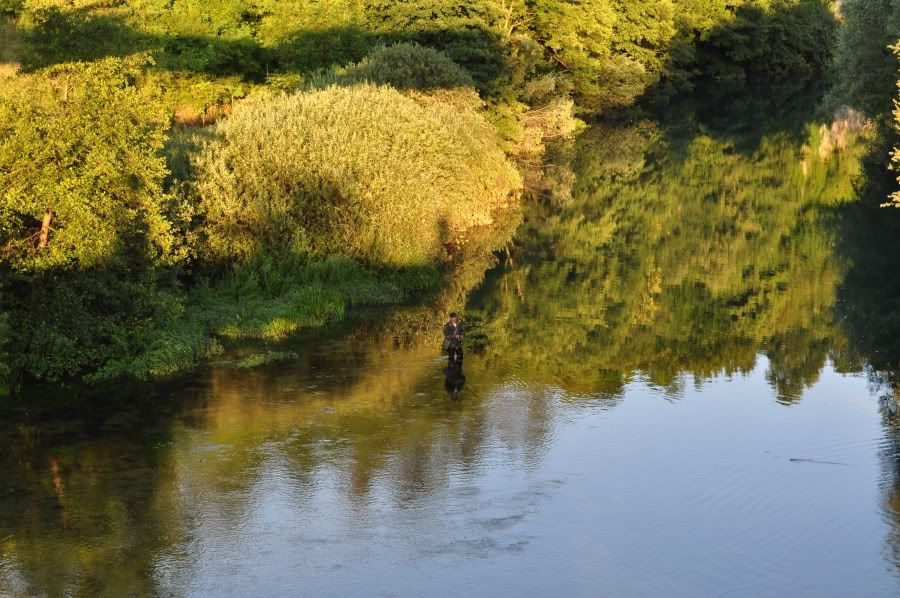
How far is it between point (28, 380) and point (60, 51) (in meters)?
16.7

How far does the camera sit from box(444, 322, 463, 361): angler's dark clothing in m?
26.6

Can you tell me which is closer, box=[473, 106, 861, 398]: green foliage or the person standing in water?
the person standing in water

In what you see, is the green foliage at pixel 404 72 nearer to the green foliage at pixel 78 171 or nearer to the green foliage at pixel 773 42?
Answer: the green foliage at pixel 78 171

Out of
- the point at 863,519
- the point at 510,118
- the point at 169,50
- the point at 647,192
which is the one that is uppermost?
the point at 169,50

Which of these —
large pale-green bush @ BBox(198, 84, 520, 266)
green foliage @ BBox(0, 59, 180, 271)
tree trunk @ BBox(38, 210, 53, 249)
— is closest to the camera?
green foliage @ BBox(0, 59, 180, 271)

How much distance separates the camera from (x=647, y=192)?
184 feet

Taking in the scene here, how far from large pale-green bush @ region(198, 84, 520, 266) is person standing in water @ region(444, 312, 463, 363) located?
7.55 m

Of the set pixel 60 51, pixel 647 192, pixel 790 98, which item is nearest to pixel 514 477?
pixel 60 51

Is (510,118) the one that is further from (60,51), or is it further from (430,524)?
(430,524)

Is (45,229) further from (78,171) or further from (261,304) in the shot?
(261,304)

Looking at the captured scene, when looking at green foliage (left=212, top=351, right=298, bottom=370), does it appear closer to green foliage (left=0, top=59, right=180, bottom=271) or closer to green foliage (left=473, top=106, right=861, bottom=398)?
green foliage (left=0, top=59, right=180, bottom=271)

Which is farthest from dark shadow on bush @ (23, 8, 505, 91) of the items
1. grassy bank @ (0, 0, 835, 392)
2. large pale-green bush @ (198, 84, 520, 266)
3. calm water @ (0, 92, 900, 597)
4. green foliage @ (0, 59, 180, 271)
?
green foliage @ (0, 59, 180, 271)

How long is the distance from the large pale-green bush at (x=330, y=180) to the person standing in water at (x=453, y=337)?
7546 millimetres

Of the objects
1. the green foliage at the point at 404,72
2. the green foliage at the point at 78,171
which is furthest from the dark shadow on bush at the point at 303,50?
the green foliage at the point at 78,171
